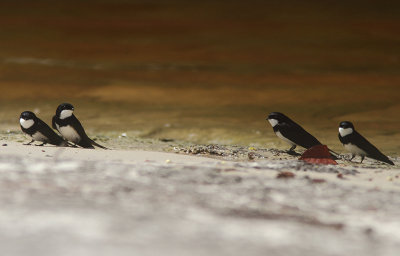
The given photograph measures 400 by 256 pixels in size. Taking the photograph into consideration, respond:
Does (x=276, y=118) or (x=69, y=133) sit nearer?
(x=69, y=133)

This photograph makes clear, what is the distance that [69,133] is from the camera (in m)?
8.14

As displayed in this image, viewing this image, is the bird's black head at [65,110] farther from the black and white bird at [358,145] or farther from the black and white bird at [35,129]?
the black and white bird at [358,145]

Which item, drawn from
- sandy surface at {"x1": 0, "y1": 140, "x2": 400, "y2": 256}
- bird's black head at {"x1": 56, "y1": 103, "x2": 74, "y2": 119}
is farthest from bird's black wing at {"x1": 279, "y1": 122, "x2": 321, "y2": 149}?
bird's black head at {"x1": 56, "y1": 103, "x2": 74, "y2": 119}

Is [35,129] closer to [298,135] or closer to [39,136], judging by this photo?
[39,136]

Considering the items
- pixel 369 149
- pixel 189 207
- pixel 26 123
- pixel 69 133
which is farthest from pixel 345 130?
pixel 189 207

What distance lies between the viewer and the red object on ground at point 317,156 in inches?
324

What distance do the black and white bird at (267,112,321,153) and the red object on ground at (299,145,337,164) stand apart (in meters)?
0.15

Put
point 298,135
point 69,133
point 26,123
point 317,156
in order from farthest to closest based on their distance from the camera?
point 298,135 < point 317,156 < point 69,133 < point 26,123

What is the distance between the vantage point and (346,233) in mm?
4160

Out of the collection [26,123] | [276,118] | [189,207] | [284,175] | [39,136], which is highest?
[276,118]

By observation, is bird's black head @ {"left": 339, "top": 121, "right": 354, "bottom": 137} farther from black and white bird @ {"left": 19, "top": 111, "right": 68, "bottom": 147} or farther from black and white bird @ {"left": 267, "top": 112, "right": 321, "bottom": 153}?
black and white bird @ {"left": 19, "top": 111, "right": 68, "bottom": 147}

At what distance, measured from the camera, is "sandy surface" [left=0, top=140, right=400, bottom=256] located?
3.56 metres

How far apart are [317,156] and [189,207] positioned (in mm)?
4219

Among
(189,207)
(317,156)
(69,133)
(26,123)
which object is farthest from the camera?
(317,156)
